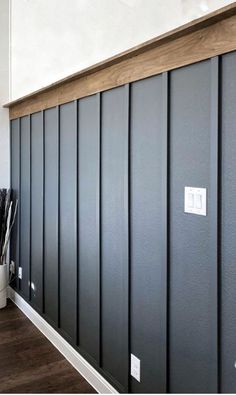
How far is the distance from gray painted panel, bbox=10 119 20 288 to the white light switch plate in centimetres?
257

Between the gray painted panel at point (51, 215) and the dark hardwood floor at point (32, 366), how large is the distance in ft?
0.82

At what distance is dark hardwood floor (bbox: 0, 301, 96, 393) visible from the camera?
7.93 feet

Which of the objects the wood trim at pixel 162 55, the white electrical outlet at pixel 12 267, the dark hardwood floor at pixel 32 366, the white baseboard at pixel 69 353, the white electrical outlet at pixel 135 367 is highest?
the wood trim at pixel 162 55

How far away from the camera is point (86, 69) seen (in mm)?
2361

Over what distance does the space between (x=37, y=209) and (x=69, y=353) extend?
131 centimetres

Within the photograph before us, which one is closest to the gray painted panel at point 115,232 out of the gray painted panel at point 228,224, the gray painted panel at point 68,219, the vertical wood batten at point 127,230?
the vertical wood batten at point 127,230

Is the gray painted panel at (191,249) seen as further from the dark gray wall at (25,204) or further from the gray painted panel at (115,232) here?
the dark gray wall at (25,204)

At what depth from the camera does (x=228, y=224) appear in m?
1.49

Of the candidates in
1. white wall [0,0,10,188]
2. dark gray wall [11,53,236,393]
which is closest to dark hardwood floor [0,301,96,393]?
dark gray wall [11,53,236,393]

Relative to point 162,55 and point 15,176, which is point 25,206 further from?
point 162,55

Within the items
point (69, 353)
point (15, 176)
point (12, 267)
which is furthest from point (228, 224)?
point (12, 267)

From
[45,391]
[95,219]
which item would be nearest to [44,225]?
[95,219]

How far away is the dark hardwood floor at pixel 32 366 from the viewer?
2416 mm

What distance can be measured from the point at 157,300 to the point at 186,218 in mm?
485
